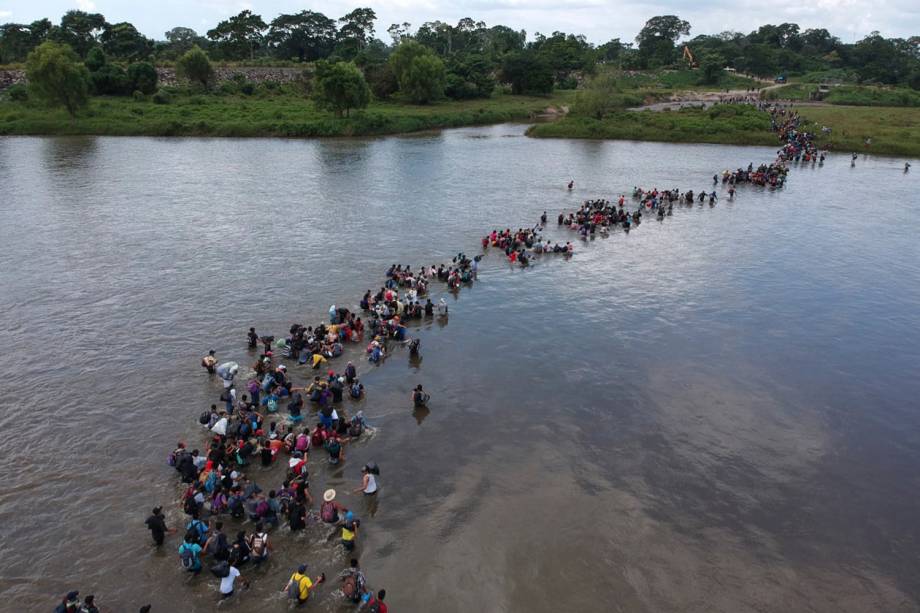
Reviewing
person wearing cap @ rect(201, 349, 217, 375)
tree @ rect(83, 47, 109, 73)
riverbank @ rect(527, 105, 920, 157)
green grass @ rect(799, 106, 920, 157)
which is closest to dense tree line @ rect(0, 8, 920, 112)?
tree @ rect(83, 47, 109, 73)

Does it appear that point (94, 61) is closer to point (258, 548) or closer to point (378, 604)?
point (258, 548)

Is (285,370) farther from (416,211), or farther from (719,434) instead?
(416,211)

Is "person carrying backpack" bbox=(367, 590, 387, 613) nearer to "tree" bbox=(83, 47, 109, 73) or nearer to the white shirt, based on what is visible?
the white shirt

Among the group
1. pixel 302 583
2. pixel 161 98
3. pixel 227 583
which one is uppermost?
pixel 161 98

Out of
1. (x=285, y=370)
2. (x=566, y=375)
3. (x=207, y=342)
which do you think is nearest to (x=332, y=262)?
(x=207, y=342)

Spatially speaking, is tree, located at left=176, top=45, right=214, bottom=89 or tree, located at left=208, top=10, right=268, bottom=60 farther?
tree, located at left=208, top=10, right=268, bottom=60

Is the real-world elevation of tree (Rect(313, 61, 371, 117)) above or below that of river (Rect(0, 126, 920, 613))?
above

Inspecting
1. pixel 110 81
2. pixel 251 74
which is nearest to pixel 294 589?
pixel 110 81
